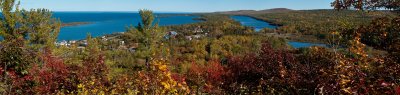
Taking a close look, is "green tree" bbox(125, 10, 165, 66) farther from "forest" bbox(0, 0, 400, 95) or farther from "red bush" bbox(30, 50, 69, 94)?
"red bush" bbox(30, 50, 69, 94)

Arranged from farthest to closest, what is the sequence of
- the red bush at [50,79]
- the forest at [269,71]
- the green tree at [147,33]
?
the green tree at [147,33] → the red bush at [50,79] → the forest at [269,71]

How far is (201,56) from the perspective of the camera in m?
94.1

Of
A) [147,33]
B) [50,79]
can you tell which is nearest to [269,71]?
[50,79]

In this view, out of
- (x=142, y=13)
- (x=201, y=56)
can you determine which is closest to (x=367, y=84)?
(x=142, y=13)

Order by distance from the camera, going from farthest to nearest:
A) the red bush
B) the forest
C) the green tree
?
the green tree < the red bush < the forest

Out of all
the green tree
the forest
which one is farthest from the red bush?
the green tree

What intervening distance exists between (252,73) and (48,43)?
33748 mm

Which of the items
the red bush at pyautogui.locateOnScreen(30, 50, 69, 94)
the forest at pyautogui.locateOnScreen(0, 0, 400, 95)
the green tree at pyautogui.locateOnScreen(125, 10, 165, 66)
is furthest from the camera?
the green tree at pyautogui.locateOnScreen(125, 10, 165, 66)

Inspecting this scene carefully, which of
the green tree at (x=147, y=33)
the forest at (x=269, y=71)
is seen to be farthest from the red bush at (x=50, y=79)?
the green tree at (x=147, y=33)

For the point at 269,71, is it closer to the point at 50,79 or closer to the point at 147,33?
the point at 50,79

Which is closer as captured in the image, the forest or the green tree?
the forest

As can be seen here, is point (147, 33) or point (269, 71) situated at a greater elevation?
point (269, 71)

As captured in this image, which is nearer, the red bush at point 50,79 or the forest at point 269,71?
the forest at point 269,71

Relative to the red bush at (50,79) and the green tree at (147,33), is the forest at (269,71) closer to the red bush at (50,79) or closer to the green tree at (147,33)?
the red bush at (50,79)
